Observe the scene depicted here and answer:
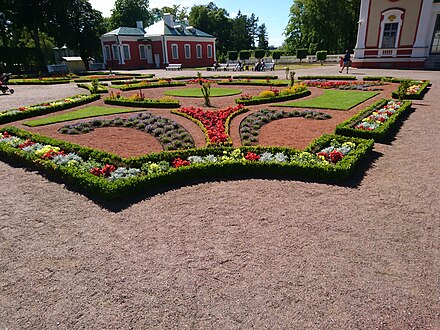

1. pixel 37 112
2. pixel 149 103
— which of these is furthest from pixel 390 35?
pixel 37 112

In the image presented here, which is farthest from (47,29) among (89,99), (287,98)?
(287,98)

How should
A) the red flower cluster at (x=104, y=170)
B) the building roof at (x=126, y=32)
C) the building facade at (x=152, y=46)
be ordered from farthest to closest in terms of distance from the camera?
the building facade at (x=152, y=46)
the building roof at (x=126, y=32)
the red flower cluster at (x=104, y=170)

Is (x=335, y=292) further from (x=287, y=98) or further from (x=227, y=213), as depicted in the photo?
(x=287, y=98)

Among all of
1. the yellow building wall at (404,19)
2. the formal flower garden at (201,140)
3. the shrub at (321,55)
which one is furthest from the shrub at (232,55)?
the formal flower garden at (201,140)

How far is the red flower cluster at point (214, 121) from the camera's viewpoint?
8391 mm

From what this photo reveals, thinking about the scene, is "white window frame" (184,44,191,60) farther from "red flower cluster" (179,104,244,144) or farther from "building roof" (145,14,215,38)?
"red flower cluster" (179,104,244,144)

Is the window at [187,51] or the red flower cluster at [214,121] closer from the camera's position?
the red flower cluster at [214,121]

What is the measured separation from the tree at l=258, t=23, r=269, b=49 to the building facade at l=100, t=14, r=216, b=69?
48578mm

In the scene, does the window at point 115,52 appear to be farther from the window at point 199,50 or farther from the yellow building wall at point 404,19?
the yellow building wall at point 404,19

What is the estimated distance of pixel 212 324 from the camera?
312cm

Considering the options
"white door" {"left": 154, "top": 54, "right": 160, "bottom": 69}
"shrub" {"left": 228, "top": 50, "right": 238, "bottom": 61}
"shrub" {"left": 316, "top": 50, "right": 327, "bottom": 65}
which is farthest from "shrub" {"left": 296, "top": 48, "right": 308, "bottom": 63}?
"white door" {"left": 154, "top": 54, "right": 160, "bottom": 69}

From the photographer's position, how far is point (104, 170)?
6.29m

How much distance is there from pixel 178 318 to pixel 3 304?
198 centimetres

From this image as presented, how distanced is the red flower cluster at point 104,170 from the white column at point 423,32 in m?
31.7
